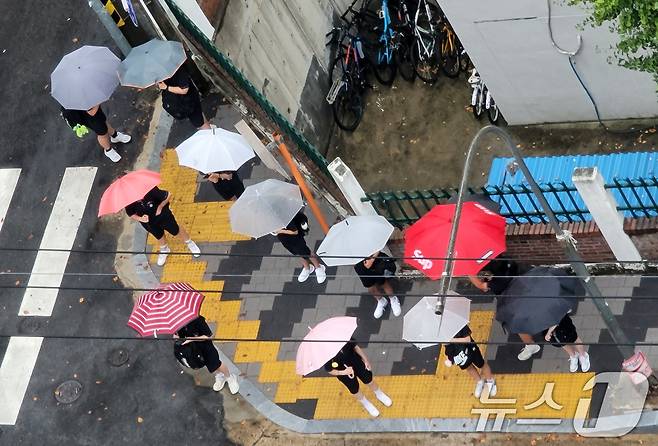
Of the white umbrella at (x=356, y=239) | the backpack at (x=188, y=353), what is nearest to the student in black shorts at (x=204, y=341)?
the backpack at (x=188, y=353)

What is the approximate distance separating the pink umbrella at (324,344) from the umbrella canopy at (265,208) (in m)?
2.14

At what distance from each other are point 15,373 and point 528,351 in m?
8.08

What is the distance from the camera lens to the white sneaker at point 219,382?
62.2 ft

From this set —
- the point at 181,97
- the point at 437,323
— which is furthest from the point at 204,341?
the point at 181,97

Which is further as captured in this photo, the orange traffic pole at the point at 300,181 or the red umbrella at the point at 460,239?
the orange traffic pole at the point at 300,181

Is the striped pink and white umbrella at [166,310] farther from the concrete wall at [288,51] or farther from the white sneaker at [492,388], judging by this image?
the concrete wall at [288,51]

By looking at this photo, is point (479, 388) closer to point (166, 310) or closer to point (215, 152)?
point (166, 310)

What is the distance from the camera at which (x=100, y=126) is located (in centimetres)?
2158

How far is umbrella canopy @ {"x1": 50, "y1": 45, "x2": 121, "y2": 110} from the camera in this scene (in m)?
20.5

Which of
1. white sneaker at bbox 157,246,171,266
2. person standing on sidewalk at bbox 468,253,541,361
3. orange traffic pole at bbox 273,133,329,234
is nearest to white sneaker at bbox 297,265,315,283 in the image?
orange traffic pole at bbox 273,133,329,234

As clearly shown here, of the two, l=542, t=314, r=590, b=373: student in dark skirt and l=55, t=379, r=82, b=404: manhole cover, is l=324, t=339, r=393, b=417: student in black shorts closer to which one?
l=542, t=314, r=590, b=373: student in dark skirt

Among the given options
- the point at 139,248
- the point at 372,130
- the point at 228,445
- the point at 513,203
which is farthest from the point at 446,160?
the point at 228,445

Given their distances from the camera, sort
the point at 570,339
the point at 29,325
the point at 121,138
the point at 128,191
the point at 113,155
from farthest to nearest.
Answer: the point at 121,138, the point at 113,155, the point at 29,325, the point at 128,191, the point at 570,339

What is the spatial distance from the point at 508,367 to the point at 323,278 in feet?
11.1
